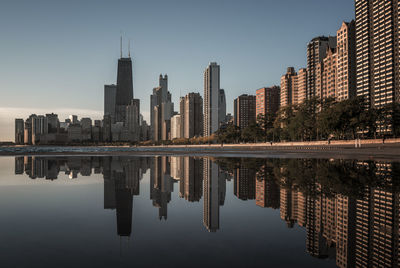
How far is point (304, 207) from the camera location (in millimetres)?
8812

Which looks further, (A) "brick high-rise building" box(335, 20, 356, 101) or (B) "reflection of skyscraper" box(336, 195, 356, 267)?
(A) "brick high-rise building" box(335, 20, 356, 101)

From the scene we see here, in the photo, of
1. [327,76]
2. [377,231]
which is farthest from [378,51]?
[377,231]

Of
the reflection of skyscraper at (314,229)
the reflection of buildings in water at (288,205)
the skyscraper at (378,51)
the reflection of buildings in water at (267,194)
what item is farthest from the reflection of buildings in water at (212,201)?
the skyscraper at (378,51)

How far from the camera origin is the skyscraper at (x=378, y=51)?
149125mm

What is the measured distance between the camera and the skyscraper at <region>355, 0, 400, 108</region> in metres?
149

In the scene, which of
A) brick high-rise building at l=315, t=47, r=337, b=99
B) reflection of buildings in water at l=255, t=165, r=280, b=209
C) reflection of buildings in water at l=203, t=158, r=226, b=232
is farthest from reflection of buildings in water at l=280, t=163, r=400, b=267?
brick high-rise building at l=315, t=47, r=337, b=99

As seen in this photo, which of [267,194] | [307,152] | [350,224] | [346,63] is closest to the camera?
[350,224]

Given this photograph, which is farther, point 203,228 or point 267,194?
point 267,194

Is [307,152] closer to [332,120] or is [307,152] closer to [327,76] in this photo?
[332,120]

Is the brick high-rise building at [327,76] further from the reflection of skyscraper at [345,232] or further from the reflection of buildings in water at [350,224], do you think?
the reflection of skyscraper at [345,232]

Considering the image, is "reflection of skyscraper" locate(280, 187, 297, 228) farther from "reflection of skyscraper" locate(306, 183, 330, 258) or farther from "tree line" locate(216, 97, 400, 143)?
"tree line" locate(216, 97, 400, 143)

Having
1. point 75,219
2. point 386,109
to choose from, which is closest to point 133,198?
point 75,219

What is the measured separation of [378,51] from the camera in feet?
519

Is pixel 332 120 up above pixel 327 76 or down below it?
below
